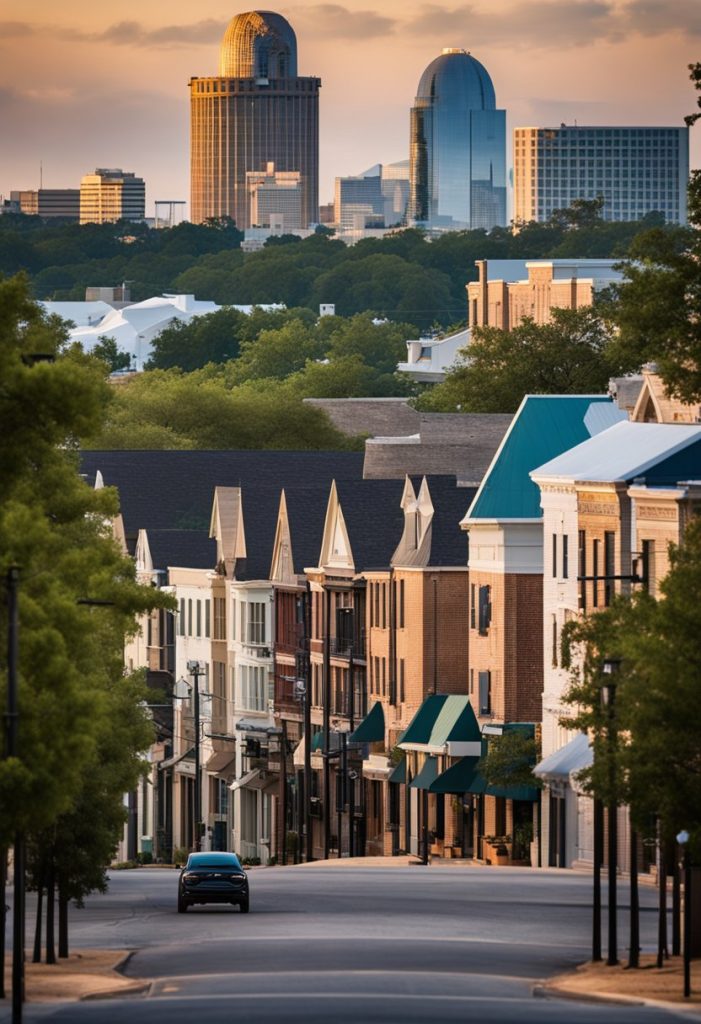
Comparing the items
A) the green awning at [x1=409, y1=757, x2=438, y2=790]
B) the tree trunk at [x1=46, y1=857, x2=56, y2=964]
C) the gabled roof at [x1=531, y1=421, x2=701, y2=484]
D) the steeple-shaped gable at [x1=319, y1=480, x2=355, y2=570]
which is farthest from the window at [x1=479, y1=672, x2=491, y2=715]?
the tree trunk at [x1=46, y1=857, x2=56, y2=964]

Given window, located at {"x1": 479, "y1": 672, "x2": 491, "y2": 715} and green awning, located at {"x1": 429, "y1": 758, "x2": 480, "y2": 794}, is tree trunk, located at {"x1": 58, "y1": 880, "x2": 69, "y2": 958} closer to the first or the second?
green awning, located at {"x1": 429, "y1": 758, "x2": 480, "y2": 794}

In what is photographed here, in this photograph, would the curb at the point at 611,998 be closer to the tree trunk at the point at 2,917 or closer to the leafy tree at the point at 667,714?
the leafy tree at the point at 667,714

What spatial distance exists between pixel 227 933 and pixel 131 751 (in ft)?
13.2

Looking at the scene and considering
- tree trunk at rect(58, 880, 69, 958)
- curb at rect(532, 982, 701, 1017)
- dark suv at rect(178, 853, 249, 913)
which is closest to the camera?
→ curb at rect(532, 982, 701, 1017)

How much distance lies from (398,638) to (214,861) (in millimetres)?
35786

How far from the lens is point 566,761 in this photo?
8812 cm

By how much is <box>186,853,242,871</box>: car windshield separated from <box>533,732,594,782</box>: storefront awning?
1512 cm

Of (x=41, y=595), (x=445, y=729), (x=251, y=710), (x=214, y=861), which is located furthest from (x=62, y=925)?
(x=251, y=710)

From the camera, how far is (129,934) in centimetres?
6675

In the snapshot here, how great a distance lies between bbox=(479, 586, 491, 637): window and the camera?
10225 cm

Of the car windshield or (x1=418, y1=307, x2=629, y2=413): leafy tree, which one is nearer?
the car windshield

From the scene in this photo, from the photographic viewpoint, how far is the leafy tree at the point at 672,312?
5112 cm

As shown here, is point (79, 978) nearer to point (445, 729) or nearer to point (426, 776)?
point (426, 776)

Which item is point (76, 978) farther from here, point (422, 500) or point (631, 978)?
point (422, 500)
